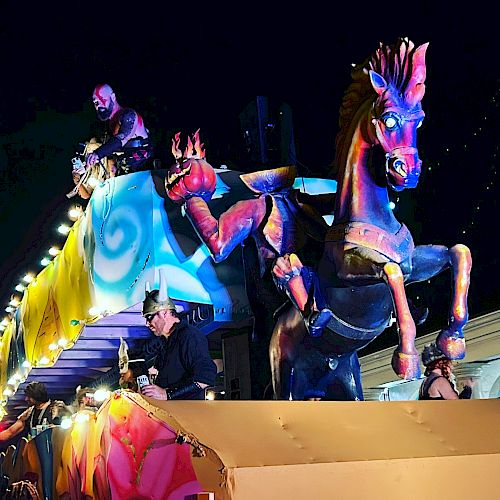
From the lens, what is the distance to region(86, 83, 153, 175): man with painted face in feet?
24.0

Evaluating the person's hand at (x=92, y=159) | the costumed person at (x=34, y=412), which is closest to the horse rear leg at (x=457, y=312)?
the costumed person at (x=34, y=412)

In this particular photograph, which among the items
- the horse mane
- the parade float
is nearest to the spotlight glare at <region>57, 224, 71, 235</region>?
the parade float

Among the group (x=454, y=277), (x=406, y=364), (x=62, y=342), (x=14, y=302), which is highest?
(x=454, y=277)

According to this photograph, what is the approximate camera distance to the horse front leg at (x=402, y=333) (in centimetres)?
447

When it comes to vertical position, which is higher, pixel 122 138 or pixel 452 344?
pixel 122 138

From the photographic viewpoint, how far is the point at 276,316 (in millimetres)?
5906

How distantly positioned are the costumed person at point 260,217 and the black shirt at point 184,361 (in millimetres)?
785

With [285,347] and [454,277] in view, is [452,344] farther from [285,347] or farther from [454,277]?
[285,347]

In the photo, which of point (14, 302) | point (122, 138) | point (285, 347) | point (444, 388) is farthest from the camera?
point (14, 302)

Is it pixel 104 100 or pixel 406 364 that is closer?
pixel 406 364

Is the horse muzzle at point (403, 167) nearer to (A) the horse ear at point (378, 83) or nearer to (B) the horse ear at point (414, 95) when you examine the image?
(B) the horse ear at point (414, 95)

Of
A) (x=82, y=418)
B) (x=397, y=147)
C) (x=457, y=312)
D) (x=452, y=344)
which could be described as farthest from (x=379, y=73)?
(x=82, y=418)

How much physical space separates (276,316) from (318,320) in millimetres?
841

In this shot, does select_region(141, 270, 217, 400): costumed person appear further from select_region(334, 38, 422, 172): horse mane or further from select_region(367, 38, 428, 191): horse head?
select_region(367, 38, 428, 191): horse head
